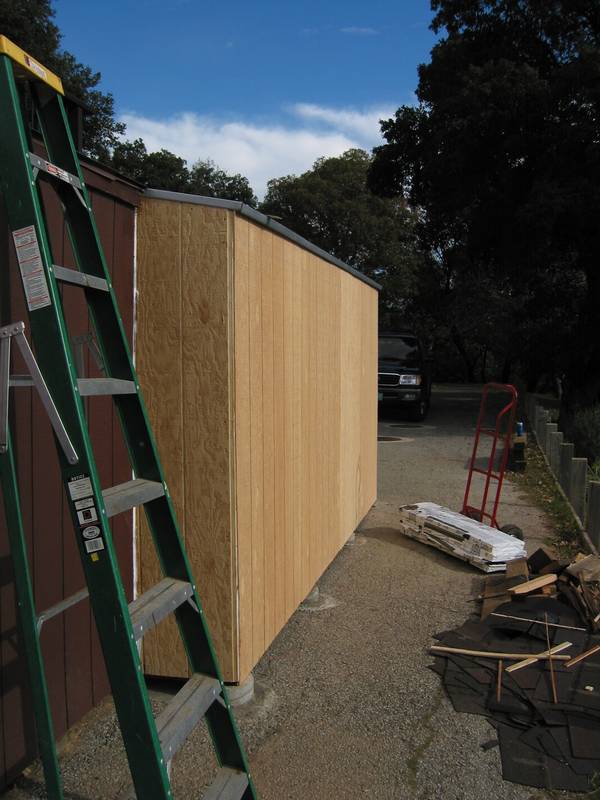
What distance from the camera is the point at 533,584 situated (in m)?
5.17

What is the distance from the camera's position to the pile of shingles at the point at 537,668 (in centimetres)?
334

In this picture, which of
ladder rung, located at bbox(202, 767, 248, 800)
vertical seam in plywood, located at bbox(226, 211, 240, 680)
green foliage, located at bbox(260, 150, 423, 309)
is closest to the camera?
ladder rung, located at bbox(202, 767, 248, 800)

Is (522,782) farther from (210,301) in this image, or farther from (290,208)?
(290,208)

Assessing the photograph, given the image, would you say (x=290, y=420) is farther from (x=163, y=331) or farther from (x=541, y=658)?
(x=541, y=658)

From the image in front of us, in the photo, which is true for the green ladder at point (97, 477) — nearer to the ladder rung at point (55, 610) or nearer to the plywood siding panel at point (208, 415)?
the ladder rung at point (55, 610)

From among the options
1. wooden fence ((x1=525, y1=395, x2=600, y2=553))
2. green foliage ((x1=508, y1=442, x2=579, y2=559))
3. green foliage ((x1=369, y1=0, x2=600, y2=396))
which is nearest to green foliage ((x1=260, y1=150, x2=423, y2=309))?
green foliage ((x1=369, y1=0, x2=600, y2=396))

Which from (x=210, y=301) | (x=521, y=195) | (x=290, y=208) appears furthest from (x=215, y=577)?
(x=290, y=208)

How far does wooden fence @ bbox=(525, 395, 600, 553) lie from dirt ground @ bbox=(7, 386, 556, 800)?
125cm

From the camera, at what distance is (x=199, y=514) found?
3.72 meters

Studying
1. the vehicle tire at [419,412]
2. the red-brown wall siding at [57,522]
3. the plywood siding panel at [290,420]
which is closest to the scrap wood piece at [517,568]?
the plywood siding panel at [290,420]

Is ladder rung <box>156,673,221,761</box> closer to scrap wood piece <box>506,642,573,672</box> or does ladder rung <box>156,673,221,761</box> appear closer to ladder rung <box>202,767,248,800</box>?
ladder rung <box>202,767,248,800</box>

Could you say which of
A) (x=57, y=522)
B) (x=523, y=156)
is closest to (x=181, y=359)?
(x=57, y=522)

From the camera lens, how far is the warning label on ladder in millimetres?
2109

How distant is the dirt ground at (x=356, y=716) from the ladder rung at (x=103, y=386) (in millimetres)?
1768
